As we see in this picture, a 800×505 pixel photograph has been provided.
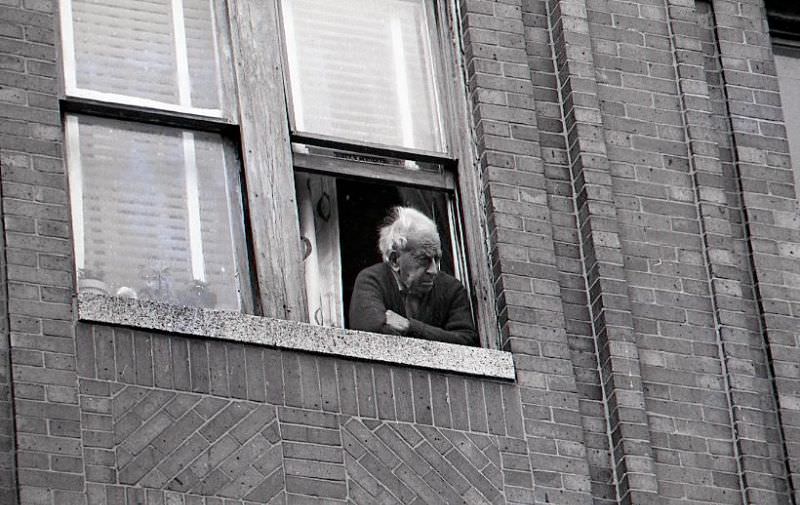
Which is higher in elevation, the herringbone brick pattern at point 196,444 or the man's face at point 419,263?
the man's face at point 419,263

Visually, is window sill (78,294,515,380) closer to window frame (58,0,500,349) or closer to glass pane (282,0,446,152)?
window frame (58,0,500,349)

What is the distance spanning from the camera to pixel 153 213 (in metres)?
11.2

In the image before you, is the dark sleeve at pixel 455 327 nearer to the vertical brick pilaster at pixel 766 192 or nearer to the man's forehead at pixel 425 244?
the man's forehead at pixel 425 244

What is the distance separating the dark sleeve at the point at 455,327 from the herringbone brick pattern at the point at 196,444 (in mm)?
1144

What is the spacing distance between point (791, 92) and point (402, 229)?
2.93 meters

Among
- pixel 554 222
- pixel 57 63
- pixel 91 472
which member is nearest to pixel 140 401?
pixel 91 472

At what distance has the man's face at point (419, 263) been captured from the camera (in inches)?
462

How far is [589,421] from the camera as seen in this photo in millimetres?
11438

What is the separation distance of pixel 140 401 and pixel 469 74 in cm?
289

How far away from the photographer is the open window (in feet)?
38.2

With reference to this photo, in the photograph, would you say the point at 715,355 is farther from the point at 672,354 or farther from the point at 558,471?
the point at 558,471

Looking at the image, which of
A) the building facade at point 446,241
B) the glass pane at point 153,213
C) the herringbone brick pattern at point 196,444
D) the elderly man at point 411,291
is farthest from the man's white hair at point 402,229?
the herringbone brick pattern at point 196,444

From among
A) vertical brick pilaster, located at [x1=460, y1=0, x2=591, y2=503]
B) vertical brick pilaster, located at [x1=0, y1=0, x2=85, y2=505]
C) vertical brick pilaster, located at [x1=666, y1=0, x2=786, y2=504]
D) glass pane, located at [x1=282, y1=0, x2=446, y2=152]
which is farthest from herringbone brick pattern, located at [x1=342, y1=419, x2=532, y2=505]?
glass pane, located at [x1=282, y1=0, x2=446, y2=152]

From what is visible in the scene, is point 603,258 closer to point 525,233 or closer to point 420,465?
point 525,233
